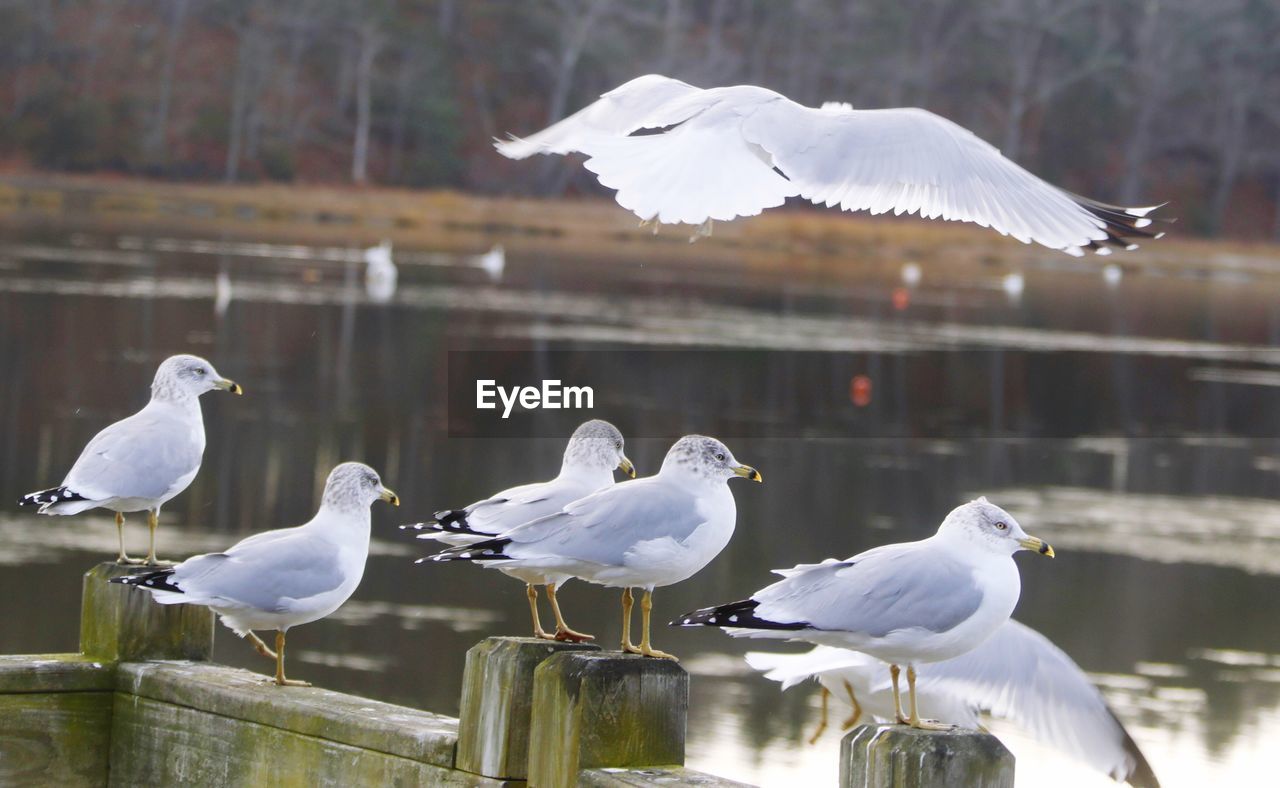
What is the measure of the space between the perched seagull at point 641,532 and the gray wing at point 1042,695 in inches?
40.2

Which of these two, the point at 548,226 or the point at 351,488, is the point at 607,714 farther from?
the point at 548,226

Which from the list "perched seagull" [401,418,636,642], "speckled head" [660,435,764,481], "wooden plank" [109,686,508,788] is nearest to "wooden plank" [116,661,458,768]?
"wooden plank" [109,686,508,788]

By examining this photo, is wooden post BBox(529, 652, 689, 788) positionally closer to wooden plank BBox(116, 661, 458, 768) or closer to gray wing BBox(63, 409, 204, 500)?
wooden plank BBox(116, 661, 458, 768)

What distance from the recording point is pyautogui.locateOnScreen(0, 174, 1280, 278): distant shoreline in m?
42.5

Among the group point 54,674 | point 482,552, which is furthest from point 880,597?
point 54,674

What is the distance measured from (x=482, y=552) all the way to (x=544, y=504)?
31 cm

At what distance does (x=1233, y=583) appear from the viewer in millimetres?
11430

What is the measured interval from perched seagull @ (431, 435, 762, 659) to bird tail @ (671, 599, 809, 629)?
10.1 inches

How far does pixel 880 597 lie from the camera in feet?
11.7

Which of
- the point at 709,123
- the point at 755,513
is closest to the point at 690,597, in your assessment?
the point at 755,513

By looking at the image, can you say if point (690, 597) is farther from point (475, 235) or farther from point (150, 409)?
point (475, 235)

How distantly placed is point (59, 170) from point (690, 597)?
128 feet

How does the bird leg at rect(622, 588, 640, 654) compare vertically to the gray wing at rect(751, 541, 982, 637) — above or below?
below

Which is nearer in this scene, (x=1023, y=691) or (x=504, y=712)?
(x=504, y=712)
